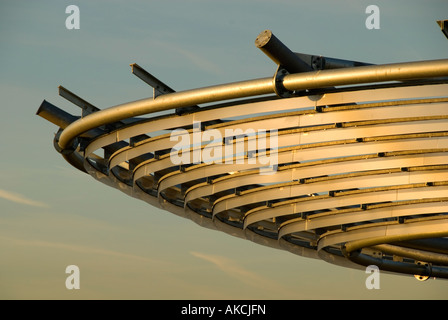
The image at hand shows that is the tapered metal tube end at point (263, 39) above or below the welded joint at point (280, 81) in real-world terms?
above

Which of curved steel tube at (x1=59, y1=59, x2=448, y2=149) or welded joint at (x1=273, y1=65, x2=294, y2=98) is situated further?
welded joint at (x1=273, y1=65, x2=294, y2=98)

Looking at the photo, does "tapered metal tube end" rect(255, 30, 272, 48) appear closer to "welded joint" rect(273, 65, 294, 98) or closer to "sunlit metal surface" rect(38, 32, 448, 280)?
"sunlit metal surface" rect(38, 32, 448, 280)

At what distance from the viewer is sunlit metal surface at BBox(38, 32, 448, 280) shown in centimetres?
2008

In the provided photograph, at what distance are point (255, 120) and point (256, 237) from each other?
9.89 metres

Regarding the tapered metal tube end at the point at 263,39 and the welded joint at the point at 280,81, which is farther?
the welded joint at the point at 280,81

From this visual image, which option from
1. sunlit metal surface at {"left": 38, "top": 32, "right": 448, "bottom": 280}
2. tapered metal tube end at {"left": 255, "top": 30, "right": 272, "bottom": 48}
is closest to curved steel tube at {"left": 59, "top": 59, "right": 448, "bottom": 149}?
sunlit metal surface at {"left": 38, "top": 32, "right": 448, "bottom": 280}

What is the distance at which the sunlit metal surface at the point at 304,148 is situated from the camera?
65.9 feet

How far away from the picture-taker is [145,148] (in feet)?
80.6

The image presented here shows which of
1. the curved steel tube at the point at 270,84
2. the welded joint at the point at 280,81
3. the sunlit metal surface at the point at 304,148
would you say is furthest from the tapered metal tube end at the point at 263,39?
the curved steel tube at the point at 270,84

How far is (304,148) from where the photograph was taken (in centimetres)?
2288

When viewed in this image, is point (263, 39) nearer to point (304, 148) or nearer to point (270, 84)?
point (270, 84)

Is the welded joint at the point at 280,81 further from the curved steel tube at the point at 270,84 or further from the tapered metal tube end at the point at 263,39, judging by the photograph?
the tapered metal tube end at the point at 263,39

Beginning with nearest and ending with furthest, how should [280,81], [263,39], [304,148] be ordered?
[263,39], [280,81], [304,148]

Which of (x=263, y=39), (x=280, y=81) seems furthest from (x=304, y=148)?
(x=263, y=39)
